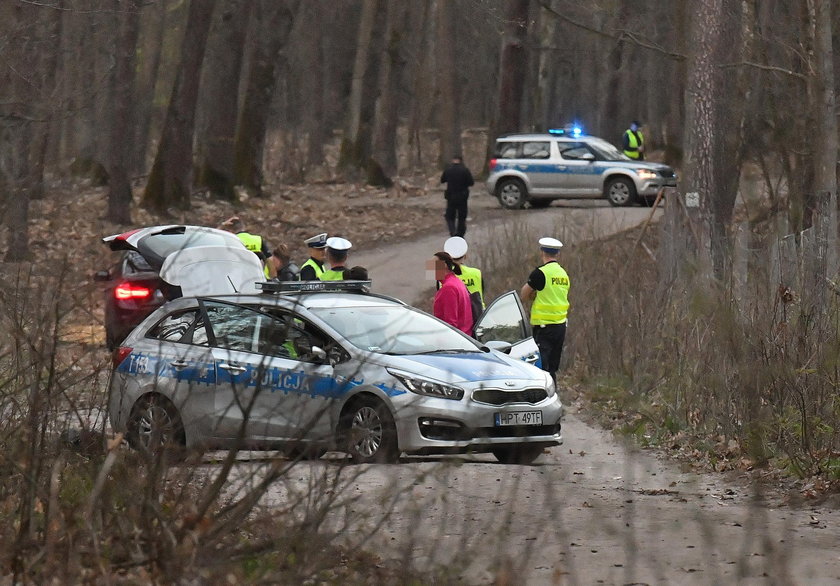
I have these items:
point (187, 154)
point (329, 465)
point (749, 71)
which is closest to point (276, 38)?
point (187, 154)

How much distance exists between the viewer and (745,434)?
12.0m

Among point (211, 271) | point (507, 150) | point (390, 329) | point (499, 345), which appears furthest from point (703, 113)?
point (507, 150)

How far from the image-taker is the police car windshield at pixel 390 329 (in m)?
12.2

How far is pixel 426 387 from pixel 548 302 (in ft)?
13.2

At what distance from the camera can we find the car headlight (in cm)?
1166

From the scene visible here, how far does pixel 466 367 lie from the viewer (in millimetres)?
12133

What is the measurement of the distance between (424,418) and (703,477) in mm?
2118

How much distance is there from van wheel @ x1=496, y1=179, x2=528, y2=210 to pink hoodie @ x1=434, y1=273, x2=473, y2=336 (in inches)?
798

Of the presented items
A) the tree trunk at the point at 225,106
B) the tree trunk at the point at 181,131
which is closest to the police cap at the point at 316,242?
the tree trunk at the point at 181,131

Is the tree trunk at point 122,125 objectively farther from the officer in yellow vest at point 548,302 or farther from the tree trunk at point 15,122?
the officer in yellow vest at point 548,302

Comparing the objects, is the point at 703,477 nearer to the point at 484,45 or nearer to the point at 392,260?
the point at 392,260

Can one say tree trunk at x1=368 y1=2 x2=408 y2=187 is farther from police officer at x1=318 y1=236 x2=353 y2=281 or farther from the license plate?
the license plate

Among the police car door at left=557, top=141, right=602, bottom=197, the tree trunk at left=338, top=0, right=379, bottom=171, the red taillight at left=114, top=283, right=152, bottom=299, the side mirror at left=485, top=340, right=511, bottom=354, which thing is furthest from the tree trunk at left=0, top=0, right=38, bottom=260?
the tree trunk at left=338, top=0, right=379, bottom=171

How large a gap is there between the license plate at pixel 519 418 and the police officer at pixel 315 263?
3.91 meters
